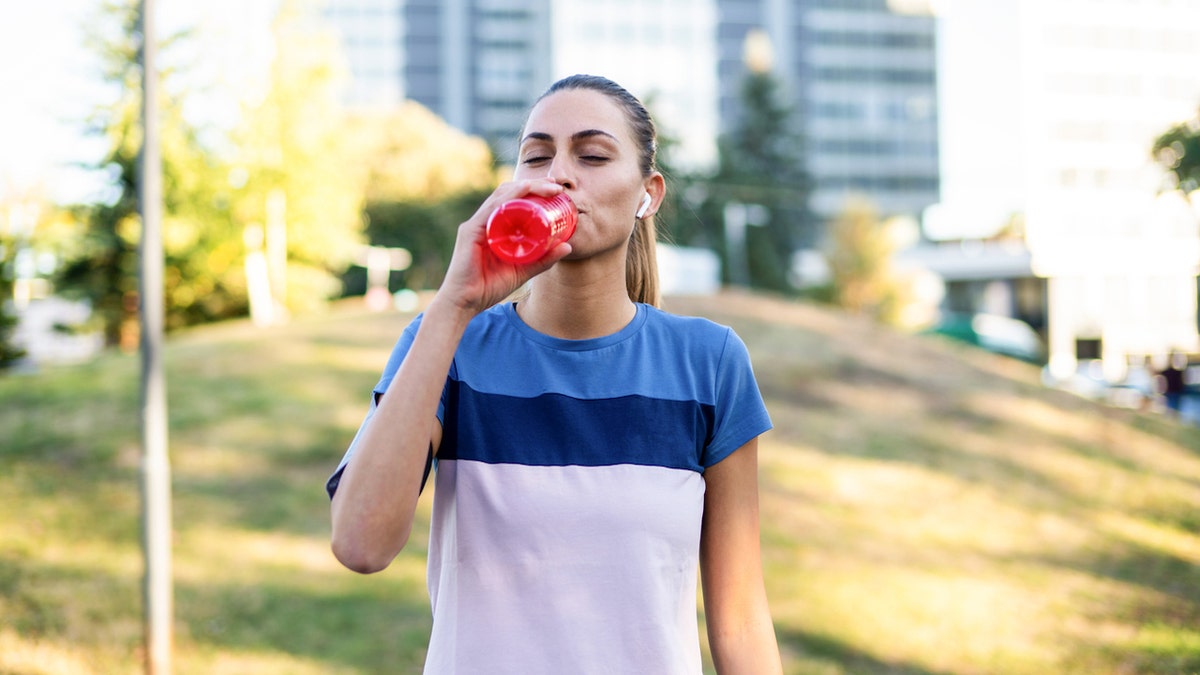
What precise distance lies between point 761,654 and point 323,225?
27.8 metres

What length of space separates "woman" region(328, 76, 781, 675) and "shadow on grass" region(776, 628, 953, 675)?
5.41m

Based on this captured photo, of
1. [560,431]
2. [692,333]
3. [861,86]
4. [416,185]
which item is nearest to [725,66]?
[861,86]

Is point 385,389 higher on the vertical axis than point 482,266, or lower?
lower

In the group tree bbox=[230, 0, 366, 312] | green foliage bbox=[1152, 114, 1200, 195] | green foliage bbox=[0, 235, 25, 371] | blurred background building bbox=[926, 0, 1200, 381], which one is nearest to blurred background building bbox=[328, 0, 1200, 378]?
blurred background building bbox=[926, 0, 1200, 381]

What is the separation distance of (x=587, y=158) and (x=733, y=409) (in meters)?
0.52

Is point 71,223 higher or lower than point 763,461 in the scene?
higher

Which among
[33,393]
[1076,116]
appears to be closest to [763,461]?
[33,393]

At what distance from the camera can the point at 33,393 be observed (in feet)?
42.7

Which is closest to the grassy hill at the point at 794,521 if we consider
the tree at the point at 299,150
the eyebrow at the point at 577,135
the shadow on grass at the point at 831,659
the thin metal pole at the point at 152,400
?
the shadow on grass at the point at 831,659

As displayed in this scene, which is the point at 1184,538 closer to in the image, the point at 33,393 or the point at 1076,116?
the point at 33,393

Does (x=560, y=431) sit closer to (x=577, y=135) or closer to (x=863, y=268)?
(x=577, y=135)

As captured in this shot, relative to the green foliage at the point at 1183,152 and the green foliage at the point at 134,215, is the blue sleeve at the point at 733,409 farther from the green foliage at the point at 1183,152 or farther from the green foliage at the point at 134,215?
the green foliage at the point at 134,215

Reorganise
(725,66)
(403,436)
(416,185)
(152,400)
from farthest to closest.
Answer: (725,66), (416,185), (152,400), (403,436)

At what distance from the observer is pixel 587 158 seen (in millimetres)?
1958
